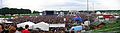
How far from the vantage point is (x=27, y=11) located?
14238cm

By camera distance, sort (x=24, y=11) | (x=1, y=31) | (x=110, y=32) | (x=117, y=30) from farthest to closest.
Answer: (x=24, y=11), (x=1, y=31), (x=117, y=30), (x=110, y=32)

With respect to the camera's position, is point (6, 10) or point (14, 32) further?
point (6, 10)

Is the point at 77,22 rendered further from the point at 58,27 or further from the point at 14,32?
the point at 14,32

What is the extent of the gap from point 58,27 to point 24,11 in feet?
370

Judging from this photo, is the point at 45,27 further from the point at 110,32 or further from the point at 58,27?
the point at 110,32

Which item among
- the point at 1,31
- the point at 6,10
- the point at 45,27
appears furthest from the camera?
the point at 6,10

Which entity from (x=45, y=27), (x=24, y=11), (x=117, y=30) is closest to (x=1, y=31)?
(x=117, y=30)

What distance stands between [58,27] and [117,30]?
486 inches

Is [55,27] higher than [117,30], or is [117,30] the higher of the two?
[117,30]

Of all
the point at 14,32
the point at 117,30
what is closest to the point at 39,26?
the point at 14,32

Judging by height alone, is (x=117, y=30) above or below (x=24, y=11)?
above

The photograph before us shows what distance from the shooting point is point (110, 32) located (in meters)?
14.1

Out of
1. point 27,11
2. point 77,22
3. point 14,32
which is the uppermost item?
point 14,32

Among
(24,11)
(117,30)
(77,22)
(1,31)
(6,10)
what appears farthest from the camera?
(24,11)
